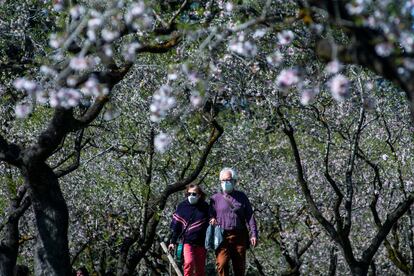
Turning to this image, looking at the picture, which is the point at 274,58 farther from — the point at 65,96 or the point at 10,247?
the point at 10,247

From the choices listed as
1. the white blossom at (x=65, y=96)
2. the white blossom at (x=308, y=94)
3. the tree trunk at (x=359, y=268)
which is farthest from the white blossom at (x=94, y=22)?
the tree trunk at (x=359, y=268)

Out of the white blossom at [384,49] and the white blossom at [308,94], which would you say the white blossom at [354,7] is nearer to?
the white blossom at [384,49]

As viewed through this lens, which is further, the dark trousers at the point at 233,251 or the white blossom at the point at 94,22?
the dark trousers at the point at 233,251

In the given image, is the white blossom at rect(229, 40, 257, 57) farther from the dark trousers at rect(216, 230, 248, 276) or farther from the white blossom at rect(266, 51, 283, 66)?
the dark trousers at rect(216, 230, 248, 276)

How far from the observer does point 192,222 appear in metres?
12.8

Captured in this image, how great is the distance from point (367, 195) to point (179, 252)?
27.4 feet

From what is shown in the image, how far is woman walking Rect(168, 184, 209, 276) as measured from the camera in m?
12.8

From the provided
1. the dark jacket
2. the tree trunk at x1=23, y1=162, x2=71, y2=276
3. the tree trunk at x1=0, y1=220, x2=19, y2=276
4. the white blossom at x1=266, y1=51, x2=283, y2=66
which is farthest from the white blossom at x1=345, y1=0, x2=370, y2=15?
the tree trunk at x1=0, y1=220, x2=19, y2=276

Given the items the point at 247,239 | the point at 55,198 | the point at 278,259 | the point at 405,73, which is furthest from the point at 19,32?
the point at 278,259

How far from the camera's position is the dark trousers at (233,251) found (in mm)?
12367

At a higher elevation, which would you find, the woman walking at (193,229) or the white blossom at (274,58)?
the white blossom at (274,58)

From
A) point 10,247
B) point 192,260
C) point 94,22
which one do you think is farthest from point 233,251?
point 10,247

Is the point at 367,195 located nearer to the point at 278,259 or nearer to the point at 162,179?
the point at 162,179

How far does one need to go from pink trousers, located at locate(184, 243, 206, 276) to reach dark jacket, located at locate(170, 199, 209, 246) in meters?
0.08
